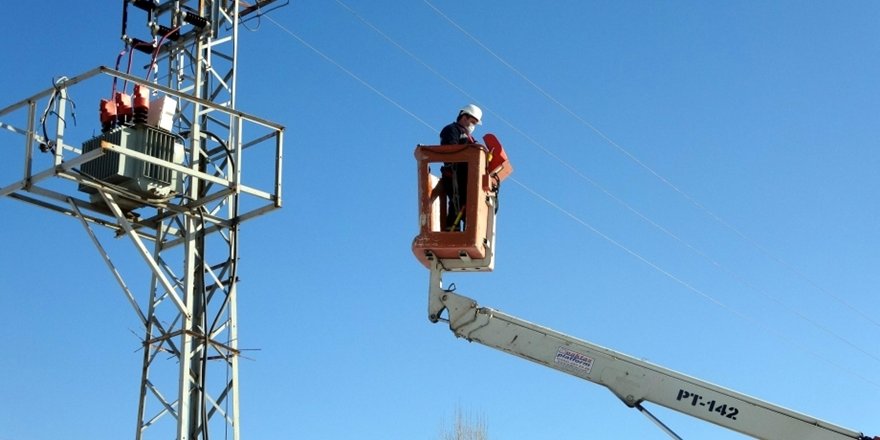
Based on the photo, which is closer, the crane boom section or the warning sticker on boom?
the crane boom section

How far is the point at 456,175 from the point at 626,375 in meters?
2.32

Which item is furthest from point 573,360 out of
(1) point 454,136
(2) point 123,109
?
(2) point 123,109

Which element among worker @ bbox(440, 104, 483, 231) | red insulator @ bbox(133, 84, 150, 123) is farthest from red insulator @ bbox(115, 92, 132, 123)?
worker @ bbox(440, 104, 483, 231)

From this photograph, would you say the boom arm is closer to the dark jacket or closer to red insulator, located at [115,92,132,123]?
the dark jacket

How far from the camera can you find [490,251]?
39.6 ft

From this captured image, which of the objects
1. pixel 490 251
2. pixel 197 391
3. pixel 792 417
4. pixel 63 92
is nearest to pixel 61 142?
pixel 63 92

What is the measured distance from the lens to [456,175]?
1207 cm

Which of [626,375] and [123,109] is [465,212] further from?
[123,109]

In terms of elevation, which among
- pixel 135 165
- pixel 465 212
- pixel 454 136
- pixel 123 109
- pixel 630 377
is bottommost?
pixel 630 377

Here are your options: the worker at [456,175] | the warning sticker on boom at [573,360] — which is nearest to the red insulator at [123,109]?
the worker at [456,175]

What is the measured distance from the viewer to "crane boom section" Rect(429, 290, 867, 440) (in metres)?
11.1

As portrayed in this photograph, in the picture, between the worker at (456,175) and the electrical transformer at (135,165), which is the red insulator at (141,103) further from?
the worker at (456,175)

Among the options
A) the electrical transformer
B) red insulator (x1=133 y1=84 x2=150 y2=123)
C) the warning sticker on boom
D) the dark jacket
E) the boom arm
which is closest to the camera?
the boom arm

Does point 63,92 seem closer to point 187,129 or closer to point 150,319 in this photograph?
point 187,129
